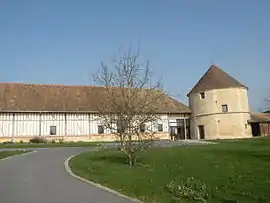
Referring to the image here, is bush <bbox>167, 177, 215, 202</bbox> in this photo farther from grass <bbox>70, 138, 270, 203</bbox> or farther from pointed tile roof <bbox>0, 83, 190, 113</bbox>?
pointed tile roof <bbox>0, 83, 190, 113</bbox>

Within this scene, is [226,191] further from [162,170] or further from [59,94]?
[59,94]

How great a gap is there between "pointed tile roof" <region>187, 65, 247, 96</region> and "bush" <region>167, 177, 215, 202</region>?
143ft

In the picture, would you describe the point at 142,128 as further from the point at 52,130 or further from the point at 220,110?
the point at 220,110

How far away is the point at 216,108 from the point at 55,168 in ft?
127

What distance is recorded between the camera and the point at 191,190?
1045cm

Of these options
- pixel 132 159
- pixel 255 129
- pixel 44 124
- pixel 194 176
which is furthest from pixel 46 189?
pixel 255 129

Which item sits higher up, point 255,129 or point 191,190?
point 255,129

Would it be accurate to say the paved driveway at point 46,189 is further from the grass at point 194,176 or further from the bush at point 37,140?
the bush at point 37,140

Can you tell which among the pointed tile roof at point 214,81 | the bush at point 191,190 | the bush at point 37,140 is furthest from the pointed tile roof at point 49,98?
the bush at point 191,190

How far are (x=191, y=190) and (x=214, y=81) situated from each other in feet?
151

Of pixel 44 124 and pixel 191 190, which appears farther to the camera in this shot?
pixel 44 124

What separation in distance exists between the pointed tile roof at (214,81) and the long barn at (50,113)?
6357 millimetres

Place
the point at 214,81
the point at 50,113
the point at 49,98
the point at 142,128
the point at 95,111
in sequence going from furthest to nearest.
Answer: the point at 214,81
the point at 49,98
the point at 50,113
the point at 95,111
the point at 142,128

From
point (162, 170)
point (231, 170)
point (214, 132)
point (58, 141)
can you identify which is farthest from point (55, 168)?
point (214, 132)
